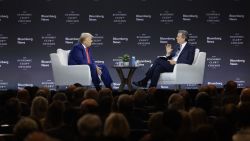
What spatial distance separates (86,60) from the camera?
12.0 m

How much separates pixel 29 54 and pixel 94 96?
6468 millimetres

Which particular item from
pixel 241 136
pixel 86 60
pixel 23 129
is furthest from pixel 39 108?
pixel 86 60

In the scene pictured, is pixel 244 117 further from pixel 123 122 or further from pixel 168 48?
pixel 168 48

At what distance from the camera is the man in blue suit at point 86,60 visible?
1177cm

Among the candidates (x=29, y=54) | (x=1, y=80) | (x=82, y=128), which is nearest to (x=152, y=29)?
(x=29, y=54)

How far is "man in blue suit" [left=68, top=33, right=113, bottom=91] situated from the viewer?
11773mm

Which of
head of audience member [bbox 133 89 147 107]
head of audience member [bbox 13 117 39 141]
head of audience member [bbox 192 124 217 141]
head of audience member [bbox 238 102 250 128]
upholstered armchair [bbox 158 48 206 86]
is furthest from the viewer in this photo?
upholstered armchair [bbox 158 48 206 86]

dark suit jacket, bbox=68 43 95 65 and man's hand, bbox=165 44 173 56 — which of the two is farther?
man's hand, bbox=165 44 173 56

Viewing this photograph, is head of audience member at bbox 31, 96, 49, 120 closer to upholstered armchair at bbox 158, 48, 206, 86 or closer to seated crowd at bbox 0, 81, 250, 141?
seated crowd at bbox 0, 81, 250, 141

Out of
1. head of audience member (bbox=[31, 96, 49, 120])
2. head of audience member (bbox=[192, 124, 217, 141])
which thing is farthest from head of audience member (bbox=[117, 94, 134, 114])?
head of audience member (bbox=[192, 124, 217, 141])

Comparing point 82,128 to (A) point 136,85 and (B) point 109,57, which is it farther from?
(B) point 109,57

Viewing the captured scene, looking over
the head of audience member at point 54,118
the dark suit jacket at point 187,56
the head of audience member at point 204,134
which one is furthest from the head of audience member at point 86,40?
the head of audience member at point 204,134

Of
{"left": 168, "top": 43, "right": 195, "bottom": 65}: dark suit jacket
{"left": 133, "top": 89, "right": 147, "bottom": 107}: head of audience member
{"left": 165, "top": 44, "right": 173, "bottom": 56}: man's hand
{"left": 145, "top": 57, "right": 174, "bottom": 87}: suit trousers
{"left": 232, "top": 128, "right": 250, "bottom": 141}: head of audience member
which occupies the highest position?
{"left": 165, "top": 44, "right": 173, "bottom": 56}: man's hand

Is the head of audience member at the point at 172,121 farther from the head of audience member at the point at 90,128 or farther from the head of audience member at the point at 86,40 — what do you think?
the head of audience member at the point at 86,40
